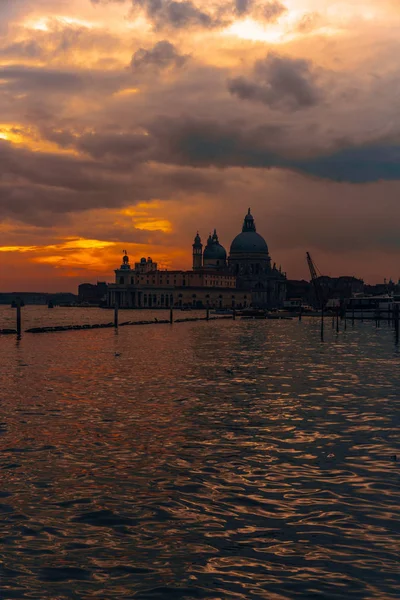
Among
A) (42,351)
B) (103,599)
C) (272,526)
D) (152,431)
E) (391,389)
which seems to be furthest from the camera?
(42,351)

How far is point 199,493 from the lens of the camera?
586 inches

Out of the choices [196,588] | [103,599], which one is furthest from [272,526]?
[103,599]

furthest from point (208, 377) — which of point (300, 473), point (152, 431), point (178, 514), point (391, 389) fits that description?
point (178, 514)

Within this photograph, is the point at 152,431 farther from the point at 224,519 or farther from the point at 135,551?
the point at 135,551

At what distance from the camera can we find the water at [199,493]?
10648 mm

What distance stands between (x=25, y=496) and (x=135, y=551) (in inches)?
149

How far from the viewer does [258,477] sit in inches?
634

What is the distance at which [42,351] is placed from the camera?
58.8m

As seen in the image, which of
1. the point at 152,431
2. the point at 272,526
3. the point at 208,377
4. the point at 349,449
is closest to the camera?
the point at 272,526

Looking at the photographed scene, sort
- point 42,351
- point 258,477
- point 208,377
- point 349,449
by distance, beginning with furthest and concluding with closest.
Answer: point 42,351 < point 208,377 < point 349,449 < point 258,477

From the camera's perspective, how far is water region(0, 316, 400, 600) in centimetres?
1065

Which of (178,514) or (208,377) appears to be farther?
(208,377)

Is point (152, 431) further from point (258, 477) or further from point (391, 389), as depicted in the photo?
point (391, 389)

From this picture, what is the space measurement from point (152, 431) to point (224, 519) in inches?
335
